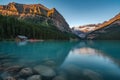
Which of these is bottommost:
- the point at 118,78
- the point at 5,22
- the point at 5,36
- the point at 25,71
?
the point at 118,78

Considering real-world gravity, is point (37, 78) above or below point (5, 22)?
below

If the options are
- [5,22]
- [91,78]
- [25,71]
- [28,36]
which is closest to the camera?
[91,78]

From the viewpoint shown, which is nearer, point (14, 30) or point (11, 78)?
point (11, 78)

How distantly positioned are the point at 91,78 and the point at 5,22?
109315 millimetres

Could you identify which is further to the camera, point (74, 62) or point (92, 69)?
point (74, 62)

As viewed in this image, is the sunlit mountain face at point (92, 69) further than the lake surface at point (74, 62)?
No

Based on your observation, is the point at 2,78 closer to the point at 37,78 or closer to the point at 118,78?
the point at 37,78

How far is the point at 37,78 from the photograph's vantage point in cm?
1216

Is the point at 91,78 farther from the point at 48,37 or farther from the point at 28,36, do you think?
the point at 48,37

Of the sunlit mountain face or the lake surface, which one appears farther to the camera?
the lake surface

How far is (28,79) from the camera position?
11.9 meters

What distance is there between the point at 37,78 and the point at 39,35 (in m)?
125

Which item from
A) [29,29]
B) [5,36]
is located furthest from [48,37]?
[5,36]

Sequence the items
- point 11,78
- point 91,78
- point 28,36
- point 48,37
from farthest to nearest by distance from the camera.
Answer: point 48,37 < point 28,36 < point 91,78 < point 11,78
